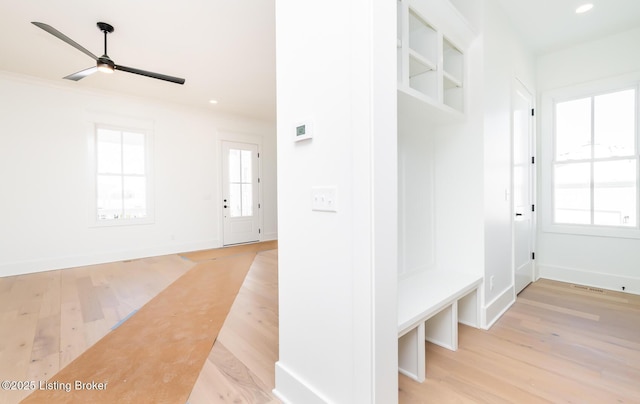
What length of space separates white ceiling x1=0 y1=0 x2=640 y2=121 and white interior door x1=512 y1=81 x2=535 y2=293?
695 millimetres

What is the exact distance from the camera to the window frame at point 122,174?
4.38m

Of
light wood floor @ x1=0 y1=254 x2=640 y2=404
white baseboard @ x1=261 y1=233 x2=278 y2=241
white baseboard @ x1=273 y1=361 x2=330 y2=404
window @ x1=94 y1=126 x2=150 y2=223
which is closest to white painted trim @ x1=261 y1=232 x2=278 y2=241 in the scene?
white baseboard @ x1=261 y1=233 x2=278 y2=241

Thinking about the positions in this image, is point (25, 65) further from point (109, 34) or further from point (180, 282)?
point (180, 282)

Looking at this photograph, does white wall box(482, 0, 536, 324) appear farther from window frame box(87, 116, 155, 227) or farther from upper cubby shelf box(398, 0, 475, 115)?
window frame box(87, 116, 155, 227)

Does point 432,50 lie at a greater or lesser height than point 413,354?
greater

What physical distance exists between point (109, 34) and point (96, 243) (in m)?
3.23

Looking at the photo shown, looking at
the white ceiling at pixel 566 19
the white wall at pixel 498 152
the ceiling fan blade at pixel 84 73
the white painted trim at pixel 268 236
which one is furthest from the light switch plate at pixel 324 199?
the white painted trim at pixel 268 236

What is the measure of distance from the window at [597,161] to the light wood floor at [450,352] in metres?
0.92

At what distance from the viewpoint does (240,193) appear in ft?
20.0

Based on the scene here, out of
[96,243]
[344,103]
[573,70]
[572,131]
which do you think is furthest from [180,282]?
[573,70]

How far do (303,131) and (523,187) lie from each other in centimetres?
314

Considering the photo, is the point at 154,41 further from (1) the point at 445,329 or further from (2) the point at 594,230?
(2) the point at 594,230

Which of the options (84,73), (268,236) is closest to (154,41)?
(84,73)

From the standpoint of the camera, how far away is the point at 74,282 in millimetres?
3502
